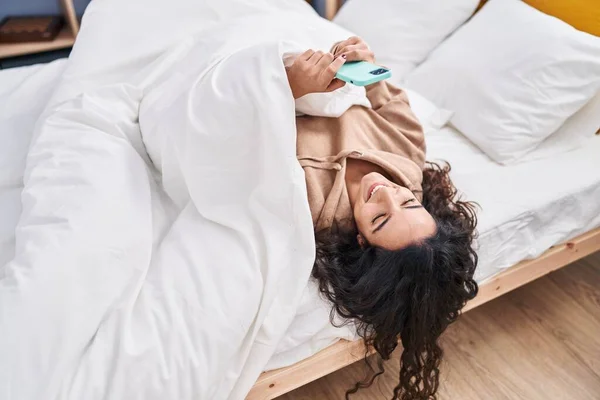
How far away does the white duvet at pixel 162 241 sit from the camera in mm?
769

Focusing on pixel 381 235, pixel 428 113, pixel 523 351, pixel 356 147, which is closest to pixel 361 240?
pixel 381 235

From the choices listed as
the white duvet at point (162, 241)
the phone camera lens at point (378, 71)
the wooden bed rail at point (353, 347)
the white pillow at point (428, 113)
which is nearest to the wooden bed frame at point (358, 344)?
the wooden bed rail at point (353, 347)

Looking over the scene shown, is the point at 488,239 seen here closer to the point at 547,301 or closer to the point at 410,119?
the point at 410,119

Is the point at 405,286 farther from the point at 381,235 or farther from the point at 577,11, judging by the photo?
the point at 577,11

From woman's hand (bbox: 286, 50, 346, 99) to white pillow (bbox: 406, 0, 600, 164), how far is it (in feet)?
1.78

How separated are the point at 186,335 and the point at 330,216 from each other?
0.36 metres

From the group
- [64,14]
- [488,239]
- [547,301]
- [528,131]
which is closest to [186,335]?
[488,239]

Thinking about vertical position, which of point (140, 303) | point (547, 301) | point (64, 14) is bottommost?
point (547, 301)

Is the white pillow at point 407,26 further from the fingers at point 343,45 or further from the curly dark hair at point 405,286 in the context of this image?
the curly dark hair at point 405,286

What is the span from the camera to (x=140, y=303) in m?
0.84

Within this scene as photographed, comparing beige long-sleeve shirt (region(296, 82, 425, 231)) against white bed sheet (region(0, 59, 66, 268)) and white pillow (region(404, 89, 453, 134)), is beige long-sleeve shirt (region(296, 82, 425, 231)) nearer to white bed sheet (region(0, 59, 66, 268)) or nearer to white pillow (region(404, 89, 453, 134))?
white pillow (region(404, 89, 453, 134))

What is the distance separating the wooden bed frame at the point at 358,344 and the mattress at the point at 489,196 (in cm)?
3

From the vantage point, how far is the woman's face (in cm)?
94

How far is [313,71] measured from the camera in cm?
96
